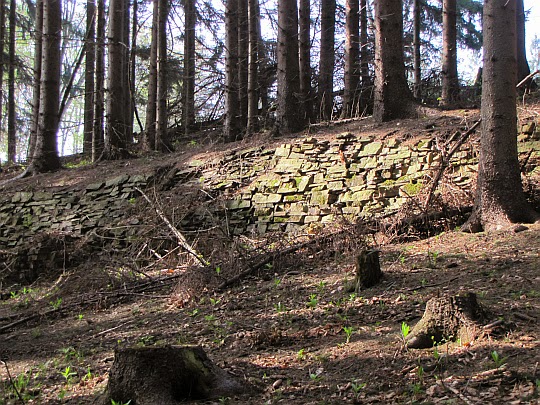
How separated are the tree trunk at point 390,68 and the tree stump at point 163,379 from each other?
26.6 ft

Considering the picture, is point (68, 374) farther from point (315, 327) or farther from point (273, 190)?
point (273, 190)

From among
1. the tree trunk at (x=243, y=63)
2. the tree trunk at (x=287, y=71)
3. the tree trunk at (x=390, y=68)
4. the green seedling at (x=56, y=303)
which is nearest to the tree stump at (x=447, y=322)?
the green seedling at (x=56, y=303)

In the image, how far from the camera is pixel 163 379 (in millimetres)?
3742

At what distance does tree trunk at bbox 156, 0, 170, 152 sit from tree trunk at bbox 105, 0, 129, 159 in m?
0.99

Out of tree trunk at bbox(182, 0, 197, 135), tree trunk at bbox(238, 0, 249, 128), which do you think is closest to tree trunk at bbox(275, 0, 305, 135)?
tree trunk at bbox(238, 0, 249, 128)

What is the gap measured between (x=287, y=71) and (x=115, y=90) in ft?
16.9

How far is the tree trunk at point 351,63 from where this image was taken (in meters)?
13.7

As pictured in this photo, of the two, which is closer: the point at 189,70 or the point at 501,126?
the point at 501,126

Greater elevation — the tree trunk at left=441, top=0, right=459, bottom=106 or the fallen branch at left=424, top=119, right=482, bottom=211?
the tree trunk at left=441, top=0, right=459, bottom=106

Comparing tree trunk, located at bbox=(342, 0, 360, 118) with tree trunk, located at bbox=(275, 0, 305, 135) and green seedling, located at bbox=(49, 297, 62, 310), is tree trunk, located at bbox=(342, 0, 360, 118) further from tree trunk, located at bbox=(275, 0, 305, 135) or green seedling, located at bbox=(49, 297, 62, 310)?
green seedling, located at bbox=(49, 297, 62, 310)

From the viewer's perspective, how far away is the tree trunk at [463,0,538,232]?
699 cm

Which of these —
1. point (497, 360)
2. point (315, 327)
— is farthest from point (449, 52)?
point (497, 360)

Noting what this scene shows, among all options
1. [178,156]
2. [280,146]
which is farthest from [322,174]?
[178,156]

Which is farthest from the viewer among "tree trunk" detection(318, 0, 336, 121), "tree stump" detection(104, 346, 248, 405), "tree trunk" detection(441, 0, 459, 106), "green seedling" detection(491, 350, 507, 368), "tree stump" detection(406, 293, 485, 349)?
"tree trunk" detection(318, 0, 336, 121)
